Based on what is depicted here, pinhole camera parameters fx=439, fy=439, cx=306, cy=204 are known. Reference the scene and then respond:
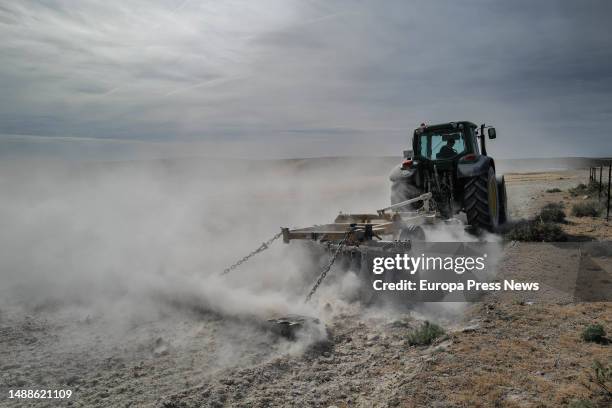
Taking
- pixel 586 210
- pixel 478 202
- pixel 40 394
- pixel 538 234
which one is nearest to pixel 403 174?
pixel 478 202

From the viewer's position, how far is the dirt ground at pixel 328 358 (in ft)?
12.4

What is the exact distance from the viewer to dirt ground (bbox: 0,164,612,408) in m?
3.78

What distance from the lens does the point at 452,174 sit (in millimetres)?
9828

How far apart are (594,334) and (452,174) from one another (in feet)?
18.7

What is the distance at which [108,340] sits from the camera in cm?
537

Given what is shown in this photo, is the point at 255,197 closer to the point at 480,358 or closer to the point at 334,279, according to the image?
the point at 334,279

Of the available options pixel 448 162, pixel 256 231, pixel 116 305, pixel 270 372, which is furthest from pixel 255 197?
pixel 270 372

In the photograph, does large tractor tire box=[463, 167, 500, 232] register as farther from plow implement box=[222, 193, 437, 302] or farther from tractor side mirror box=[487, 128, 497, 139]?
plow implement box=[222, 193, 437, 302]

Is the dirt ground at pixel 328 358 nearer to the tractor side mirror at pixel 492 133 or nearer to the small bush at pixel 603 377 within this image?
the small bush at pixel 603 377

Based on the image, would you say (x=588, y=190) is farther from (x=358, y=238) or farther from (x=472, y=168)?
(x=358, y=238)

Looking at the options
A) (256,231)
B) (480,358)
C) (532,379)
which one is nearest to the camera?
(532,379)

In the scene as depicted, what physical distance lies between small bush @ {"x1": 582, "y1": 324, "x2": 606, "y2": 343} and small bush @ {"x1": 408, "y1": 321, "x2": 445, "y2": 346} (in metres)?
1.41

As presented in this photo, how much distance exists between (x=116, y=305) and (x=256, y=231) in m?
5.25

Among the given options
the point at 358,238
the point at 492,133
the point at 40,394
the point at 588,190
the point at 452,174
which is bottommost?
the point at 40,394
